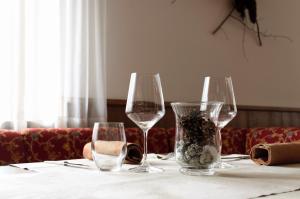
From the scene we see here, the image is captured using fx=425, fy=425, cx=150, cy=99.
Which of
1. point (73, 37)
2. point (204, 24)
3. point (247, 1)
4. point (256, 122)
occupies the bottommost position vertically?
point (256, 122)

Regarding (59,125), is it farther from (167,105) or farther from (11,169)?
(11,169)

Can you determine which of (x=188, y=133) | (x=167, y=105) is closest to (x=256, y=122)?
(x=167, y=105)

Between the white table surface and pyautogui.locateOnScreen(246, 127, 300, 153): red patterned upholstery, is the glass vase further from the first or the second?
pyautogui.locateOnScreen(246, 127, 300, 153): red patterned upholstery

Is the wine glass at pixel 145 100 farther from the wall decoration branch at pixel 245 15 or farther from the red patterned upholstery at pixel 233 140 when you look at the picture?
the wall decoration branch at pixel 245 15

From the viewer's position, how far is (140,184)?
76cm

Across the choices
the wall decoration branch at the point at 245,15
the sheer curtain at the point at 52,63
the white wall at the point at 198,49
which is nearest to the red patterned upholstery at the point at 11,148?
the sheer curtain at the point at 52,63

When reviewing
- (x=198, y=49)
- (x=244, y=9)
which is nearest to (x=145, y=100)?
(x=198, y=49)

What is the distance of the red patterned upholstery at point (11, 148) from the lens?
181 centimetres

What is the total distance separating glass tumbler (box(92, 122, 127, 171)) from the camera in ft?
3.00

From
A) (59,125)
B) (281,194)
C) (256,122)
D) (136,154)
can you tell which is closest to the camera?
(281,194)

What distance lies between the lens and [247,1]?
3.14m

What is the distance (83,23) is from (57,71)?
12.3 inches

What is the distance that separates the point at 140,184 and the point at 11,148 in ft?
4.05

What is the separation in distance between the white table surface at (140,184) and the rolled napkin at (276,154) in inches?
3.6
